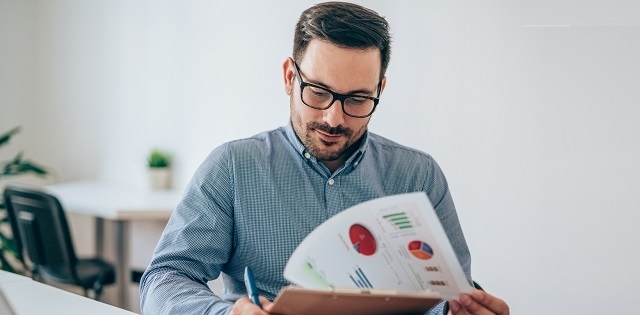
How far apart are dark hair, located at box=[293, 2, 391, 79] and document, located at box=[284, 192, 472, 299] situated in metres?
0.49

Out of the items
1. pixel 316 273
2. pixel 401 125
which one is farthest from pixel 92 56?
pixel 316 273

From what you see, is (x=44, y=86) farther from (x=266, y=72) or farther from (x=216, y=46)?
(x=266, y=72)

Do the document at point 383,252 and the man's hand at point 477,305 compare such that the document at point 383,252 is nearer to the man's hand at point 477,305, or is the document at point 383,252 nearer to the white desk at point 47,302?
the man's hand at point 477,305

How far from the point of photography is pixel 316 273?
4.37 feet

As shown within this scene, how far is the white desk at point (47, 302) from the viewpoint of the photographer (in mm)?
1564

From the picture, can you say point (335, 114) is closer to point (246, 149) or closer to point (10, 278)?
point (246, 149)

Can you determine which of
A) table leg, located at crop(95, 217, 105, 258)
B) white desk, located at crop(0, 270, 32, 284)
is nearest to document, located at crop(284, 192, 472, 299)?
white desk, located at crop(0, 270, 32, 284)

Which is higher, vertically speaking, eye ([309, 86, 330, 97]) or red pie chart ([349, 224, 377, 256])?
eye ([309, 86, 330, 97])

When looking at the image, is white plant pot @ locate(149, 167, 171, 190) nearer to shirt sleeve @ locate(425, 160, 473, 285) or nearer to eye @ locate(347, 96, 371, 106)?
shirt sleeve @ locate(425, 160, 473, 285)

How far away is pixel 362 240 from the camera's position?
1332 millimetres

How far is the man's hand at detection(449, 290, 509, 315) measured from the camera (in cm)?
140

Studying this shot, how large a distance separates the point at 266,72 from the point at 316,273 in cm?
203

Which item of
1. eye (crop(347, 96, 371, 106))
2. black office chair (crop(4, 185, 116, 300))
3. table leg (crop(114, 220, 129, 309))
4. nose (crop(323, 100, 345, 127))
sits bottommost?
table leg (crop(114, 220, 129, 309))

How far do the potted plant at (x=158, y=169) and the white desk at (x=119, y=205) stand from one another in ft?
0.14
